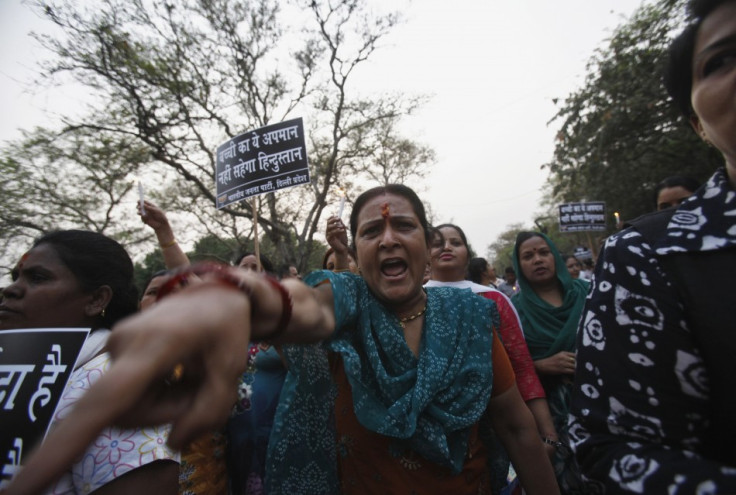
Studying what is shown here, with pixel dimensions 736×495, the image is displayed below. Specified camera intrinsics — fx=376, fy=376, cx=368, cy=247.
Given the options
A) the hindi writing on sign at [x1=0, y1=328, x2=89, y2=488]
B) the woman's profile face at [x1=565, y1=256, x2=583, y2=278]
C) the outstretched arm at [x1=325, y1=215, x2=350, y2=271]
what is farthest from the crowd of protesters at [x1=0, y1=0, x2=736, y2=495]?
the woman's profile face at [x1=565, y1=256, x2=583, y2=278]

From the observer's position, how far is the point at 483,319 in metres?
1.55

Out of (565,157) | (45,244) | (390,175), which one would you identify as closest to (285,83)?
(390,175)

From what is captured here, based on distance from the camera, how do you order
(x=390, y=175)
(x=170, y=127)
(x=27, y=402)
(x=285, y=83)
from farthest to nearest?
(x=390, y=175), (x=285, y=83), (x=170, y=127), (x=27, y=402)

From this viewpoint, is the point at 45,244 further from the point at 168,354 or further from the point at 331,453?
the point at 168,354

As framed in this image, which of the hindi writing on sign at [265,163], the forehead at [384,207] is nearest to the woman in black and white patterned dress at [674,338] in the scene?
the forehead at [384,207]

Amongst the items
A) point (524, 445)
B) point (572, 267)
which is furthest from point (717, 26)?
point (572, 267)

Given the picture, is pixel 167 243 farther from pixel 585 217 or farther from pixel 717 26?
pixel 585 217

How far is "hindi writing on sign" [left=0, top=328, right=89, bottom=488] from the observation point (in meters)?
0.99

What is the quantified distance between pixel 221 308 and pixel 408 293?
1.03 m

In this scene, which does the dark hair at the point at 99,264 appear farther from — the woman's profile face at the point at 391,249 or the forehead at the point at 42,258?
the woman's profile face at the point at 391,249

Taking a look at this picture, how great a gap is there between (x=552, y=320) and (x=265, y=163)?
3.60 m

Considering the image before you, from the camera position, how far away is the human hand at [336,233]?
277 centimetres

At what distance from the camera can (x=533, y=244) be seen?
2.91 metres

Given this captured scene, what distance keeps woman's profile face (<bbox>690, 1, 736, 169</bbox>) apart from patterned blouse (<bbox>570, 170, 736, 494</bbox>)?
0.11 meters
